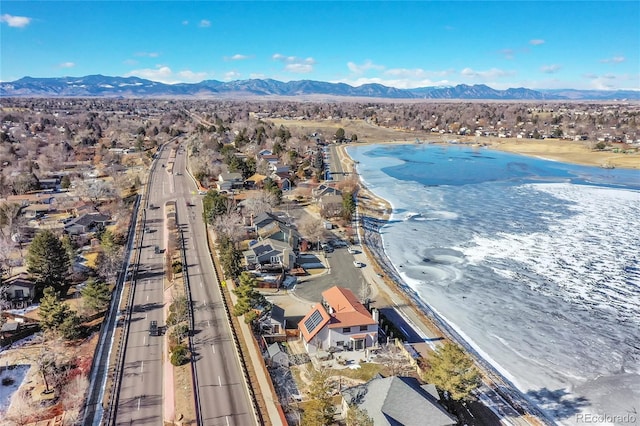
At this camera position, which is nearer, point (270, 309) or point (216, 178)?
point (270, 309)

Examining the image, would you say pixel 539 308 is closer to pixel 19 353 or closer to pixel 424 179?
pixel 19 353

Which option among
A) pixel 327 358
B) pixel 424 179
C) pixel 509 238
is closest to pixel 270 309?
pixel 327 358

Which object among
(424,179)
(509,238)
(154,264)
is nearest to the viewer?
(154,264)

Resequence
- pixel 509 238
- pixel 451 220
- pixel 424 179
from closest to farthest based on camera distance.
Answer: pixel 509 238
pixel 451 220
pixel 424 179

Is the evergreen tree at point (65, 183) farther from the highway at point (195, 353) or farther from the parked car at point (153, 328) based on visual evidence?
the parked car at point (153, 328)

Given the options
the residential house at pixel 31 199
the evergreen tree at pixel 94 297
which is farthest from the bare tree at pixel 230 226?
the residential house at pixel 31 199

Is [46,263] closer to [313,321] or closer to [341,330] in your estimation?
[313,321]

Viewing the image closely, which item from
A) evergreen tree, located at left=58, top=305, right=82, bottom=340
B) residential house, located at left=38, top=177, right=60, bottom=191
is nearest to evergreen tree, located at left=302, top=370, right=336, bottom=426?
evergreen tree, located at left=58, top=305, right=82, bottom=340
